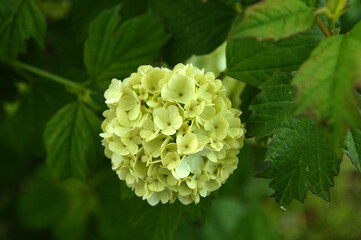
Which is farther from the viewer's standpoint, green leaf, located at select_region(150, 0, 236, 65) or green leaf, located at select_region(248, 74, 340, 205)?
green leaf, located at select_region(150, 0, 236, 65)

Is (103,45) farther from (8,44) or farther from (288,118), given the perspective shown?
(288,118)

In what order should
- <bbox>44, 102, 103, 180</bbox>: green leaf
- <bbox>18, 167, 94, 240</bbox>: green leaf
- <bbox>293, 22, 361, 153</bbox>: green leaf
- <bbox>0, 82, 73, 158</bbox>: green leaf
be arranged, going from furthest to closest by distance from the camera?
<bbox>18, 167, 94, 240</bbox>: green leaf
<bbox>0, 82, 73, 158</bbox>: green leaf
<bbox>44, 102, 103, 180</bbox>: green leaf
<bbox>293, 22, 361, 153</bbox>: green leaf

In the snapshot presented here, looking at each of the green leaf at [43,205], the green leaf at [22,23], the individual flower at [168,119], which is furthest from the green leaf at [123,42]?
the green leaf at [43,205]

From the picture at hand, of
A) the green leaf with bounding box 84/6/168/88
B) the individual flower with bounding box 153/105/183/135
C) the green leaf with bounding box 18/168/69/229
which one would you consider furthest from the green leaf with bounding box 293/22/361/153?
the green leaf with bounding box 18/168/69/229

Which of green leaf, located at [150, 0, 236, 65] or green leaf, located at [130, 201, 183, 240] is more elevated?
green leaf, located at [150, 0, 236, 65]

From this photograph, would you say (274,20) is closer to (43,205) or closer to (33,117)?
(33,117)

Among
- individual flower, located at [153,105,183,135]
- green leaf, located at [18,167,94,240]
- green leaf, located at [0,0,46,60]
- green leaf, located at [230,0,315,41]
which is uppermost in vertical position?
green leaf, located at [230,0,315,41]

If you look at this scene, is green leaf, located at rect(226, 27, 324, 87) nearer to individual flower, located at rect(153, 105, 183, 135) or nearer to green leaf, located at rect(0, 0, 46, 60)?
individual flower, located at rect(153, 105, 183, 135)
